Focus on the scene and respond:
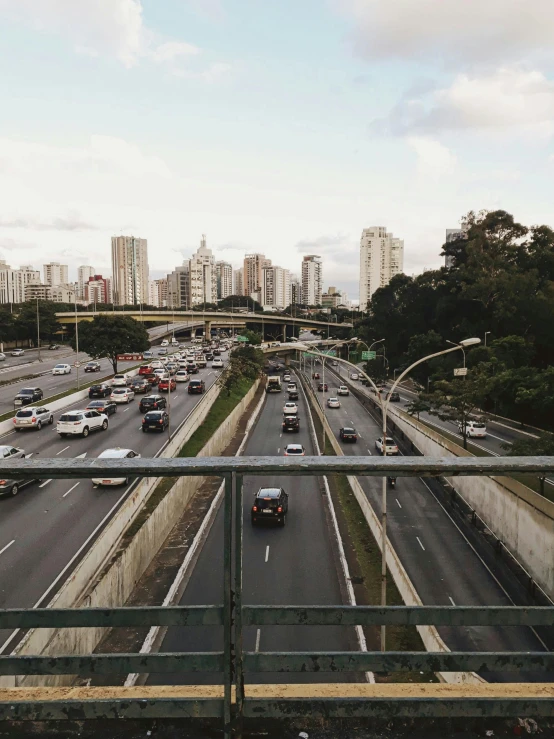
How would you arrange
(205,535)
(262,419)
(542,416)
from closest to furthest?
(205,535) < (542,416) < (262,419)

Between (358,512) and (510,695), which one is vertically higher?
(510,695)

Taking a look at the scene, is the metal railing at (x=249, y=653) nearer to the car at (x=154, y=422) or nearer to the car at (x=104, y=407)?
the car at (x=154, y=422)

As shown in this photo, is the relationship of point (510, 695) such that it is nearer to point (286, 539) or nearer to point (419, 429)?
point (286, 539)

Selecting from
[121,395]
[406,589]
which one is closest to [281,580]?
[406,589]

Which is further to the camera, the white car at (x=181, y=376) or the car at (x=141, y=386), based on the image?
the white car at (x=181, y=376)

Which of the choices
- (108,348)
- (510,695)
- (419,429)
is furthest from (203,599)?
(108,348)

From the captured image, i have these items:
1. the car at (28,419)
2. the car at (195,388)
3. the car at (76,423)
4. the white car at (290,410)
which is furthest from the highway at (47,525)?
the white car at (290,410)

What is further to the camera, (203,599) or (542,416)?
(542,416)
